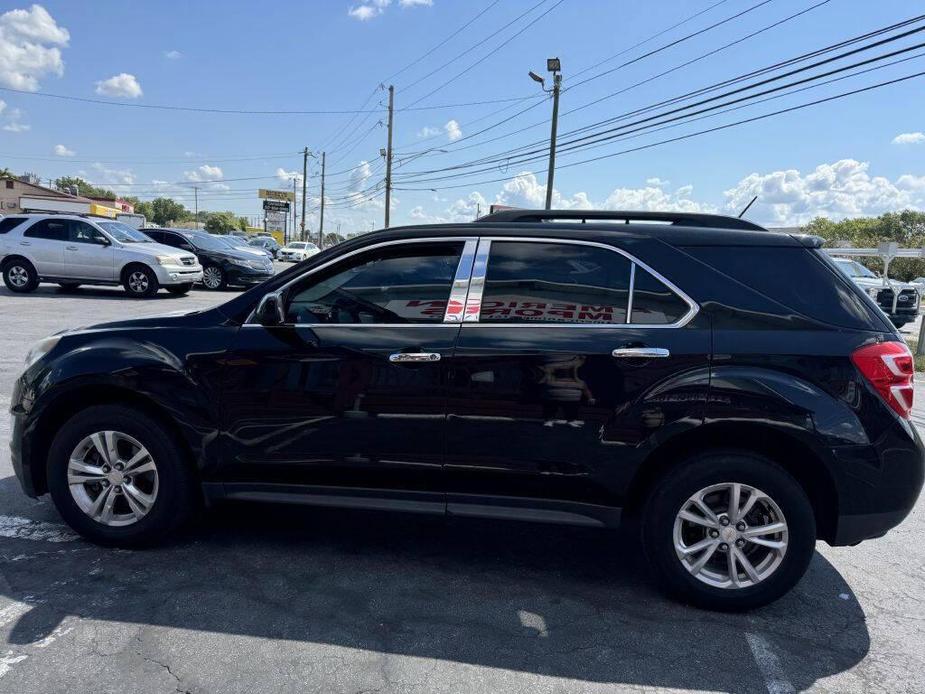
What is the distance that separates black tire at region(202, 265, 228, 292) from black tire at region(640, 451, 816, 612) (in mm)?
18066

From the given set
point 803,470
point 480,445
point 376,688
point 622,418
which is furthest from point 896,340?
point 376,688

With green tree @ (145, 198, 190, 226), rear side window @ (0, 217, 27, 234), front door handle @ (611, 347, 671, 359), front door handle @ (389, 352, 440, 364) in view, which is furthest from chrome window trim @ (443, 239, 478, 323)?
green tree @ (145, 198, 190, 226)

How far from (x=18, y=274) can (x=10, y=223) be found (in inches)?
51.4

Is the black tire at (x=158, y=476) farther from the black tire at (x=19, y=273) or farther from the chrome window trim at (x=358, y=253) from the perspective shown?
the black tire at (x=19, y=273)

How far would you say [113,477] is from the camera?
3607 millimetres

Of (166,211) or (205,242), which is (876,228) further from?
(166,211)

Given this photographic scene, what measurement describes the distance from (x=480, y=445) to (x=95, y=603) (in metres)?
1.93

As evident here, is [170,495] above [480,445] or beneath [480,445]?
beneath

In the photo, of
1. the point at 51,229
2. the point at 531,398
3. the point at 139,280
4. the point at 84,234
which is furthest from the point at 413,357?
the point at 51,229

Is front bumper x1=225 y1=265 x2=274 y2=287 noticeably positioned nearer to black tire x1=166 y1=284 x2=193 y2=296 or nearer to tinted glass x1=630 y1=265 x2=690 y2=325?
black tire x1=166 y1=284 x2=193 y2=296

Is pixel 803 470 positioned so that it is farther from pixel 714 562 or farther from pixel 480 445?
pixel 480 445

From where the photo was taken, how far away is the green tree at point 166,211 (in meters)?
134

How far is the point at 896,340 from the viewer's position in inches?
125

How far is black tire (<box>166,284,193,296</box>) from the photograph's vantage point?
16.3 m
